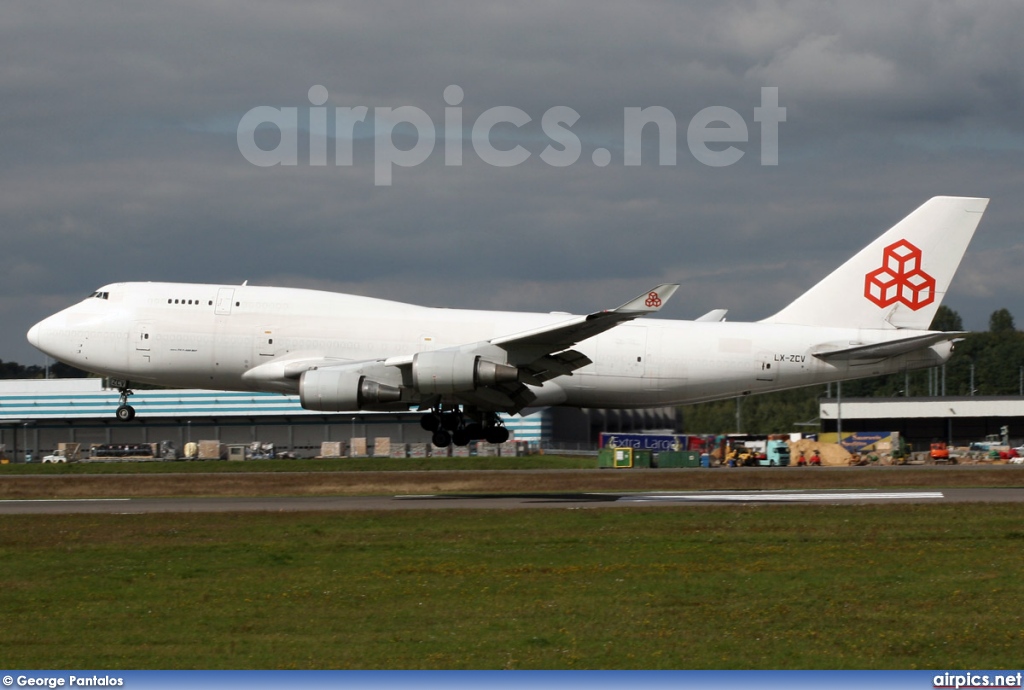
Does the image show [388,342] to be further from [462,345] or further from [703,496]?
[703,496]

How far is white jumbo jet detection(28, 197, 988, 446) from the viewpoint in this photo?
3422 cm

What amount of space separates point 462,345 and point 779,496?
33.5 feet

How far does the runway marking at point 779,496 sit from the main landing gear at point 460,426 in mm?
4826

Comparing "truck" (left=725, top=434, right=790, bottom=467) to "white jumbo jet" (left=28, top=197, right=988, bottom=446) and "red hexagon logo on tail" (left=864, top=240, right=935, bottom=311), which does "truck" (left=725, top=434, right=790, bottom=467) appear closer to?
"red hexagon logo on tail" (left=864, top=240, right=935, bottom=311)

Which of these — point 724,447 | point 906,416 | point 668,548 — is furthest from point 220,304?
point 906,416

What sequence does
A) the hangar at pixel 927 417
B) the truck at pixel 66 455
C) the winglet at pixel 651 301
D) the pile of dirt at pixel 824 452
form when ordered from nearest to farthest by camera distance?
the winglet at pixel 651 301 < the pile of dirt at pixel 824 452 < the truck at pixel 66 455 < the hangar at pixel 927 417

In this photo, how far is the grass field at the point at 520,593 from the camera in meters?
13.3

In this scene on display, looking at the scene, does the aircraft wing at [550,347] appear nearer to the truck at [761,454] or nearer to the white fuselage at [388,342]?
the white fuselage at [388,342]

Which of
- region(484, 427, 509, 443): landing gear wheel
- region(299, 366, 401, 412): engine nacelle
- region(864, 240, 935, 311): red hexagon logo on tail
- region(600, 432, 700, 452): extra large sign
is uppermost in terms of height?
region(864, 240, 935, 311): red hexagon logo on tail

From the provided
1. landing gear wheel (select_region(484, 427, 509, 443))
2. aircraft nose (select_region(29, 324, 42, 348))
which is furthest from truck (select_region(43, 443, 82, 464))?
landing gear wheel (select_region(484, 427, 509, 443))

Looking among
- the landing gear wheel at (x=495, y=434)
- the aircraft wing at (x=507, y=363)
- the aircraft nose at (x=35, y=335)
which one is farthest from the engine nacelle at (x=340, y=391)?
the aircraft nose at (x=35, y=335)

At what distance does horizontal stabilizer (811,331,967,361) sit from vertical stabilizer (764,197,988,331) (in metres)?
1.55

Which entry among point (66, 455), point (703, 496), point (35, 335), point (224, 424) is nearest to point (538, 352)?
point (703, 496)

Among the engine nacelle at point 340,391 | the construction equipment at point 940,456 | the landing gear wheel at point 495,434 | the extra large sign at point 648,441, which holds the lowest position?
the construction equipment at point 940,456
